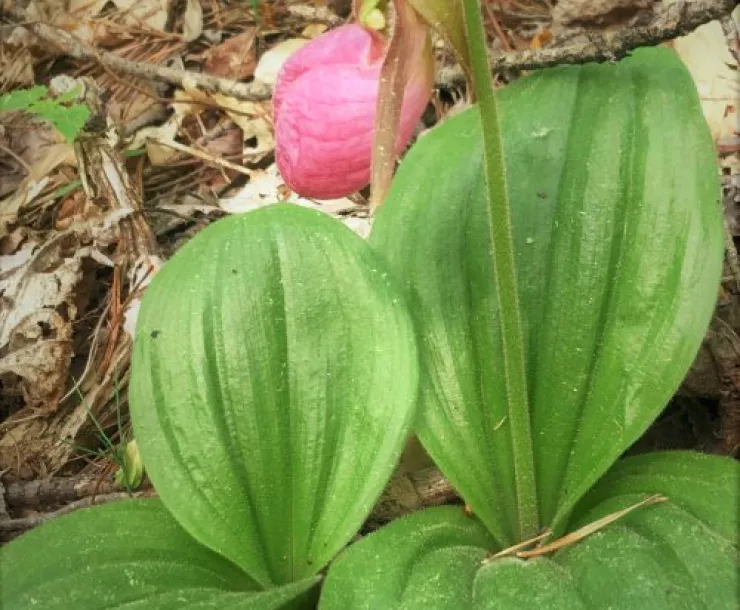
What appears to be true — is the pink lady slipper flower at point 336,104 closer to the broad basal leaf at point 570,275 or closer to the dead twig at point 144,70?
the broad basal leaf at point 570,275

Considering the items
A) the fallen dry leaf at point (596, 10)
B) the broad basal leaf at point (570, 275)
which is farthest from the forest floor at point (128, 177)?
the broad basal leaf at point (570, 275)

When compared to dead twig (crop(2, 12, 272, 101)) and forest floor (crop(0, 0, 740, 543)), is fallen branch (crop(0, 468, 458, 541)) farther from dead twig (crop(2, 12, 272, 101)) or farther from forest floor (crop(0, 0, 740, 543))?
dead twig (crop(2, 12, 272, 101))

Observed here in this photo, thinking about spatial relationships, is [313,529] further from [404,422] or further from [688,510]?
[688,510]

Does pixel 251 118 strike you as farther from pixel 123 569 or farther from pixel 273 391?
pixel 123 569

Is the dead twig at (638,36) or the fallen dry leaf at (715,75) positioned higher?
the dead twig at (638,36)

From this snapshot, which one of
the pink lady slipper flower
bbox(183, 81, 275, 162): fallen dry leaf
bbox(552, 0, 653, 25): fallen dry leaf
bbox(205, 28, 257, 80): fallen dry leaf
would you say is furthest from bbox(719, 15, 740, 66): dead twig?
bbox(205, 28, 257, 80): fallen dry leaf

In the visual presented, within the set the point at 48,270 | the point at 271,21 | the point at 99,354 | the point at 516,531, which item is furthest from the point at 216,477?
the point at 271,21
